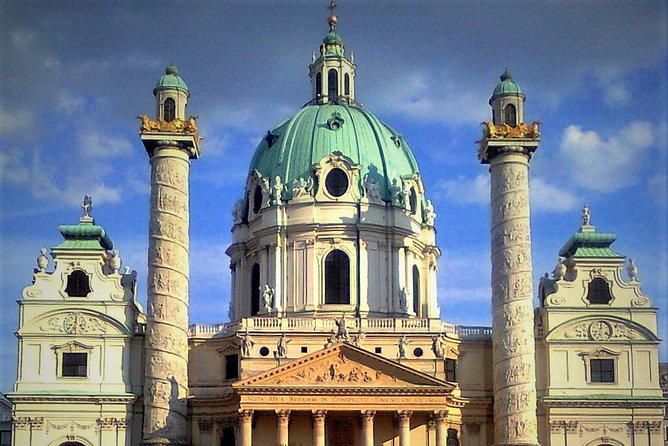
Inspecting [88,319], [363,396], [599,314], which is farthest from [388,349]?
[88,319]

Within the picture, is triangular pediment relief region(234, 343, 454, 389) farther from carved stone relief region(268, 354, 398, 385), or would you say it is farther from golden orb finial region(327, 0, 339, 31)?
golden orb finial region(327, 0, 339, 31)

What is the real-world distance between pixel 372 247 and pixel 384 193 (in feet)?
11.2

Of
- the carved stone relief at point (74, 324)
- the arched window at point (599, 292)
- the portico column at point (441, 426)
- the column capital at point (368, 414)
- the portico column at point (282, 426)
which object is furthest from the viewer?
the arched window at point (599, 292)

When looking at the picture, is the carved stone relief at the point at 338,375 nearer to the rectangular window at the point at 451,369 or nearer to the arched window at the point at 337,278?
the rectangular window at the point at 451,369

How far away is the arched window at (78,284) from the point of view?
62281 mm

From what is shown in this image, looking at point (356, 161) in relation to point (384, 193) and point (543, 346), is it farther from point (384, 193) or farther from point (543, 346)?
point (543, 346)

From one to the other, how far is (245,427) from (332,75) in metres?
24.9

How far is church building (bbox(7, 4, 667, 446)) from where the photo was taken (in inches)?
2308

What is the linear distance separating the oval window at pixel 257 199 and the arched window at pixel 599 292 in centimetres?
1901

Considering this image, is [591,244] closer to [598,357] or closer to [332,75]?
[598,357]


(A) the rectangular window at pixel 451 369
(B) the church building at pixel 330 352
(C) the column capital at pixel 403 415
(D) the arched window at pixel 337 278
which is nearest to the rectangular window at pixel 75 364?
(B) the church building at pixel 330 352

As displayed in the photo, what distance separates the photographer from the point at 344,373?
2314 inches

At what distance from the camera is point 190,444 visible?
61188mm

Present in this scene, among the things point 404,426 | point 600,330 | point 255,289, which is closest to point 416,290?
point 255,289
